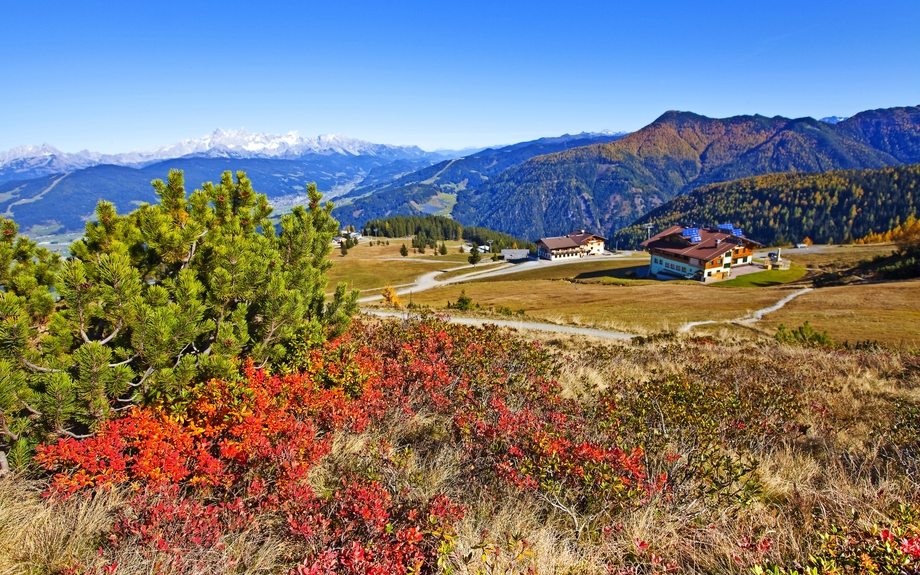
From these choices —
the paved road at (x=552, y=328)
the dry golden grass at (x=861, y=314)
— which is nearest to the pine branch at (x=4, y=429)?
the paved road at (x=552, y=328)

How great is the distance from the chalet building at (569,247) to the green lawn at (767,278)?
187ft

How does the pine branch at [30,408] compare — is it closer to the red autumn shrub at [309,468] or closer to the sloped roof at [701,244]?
the red autumn shrub at [309,468]

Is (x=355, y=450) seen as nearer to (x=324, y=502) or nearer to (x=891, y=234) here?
(x=324, y=502)

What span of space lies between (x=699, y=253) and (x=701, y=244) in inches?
184

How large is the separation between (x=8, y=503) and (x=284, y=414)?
2997 millimetres

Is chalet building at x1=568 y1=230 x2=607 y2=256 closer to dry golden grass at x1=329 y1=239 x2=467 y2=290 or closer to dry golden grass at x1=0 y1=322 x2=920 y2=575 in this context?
dry golden grass at x1=329 y1=239 x2=467 y2=290

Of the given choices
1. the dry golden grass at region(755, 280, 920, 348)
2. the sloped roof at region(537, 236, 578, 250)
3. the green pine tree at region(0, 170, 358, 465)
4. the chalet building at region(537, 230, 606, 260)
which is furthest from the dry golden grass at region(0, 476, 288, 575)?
the sloped roof at region(537, 236, 578, 250)

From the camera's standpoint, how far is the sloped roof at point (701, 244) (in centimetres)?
8412

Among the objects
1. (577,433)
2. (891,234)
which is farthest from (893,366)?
(891,234)

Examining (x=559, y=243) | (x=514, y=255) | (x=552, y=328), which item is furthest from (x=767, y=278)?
(x=514, y=255)

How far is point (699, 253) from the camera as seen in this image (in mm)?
85438

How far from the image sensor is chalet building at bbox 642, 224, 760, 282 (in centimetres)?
8362

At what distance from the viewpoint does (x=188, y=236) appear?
723cm

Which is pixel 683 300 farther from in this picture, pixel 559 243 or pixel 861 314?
pixel 559 243
